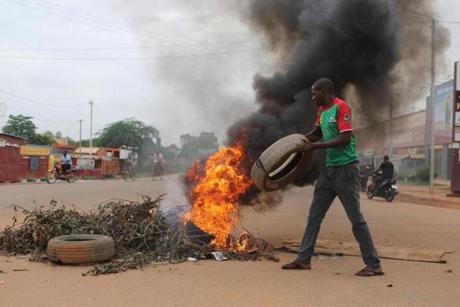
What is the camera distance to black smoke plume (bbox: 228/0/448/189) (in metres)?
7.53

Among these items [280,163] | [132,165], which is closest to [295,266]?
[280,163]

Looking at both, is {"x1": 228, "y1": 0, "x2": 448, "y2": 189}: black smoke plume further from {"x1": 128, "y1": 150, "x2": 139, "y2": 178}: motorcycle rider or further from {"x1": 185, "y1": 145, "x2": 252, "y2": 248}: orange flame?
{"x1": 128, "y1": 150, "x2": 139, "y2": 178}: motorcycle rider

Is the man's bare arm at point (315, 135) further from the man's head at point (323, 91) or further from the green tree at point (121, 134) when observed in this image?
the green tree at point (121, 134)

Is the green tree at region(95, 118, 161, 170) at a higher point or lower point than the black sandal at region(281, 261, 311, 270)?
higher

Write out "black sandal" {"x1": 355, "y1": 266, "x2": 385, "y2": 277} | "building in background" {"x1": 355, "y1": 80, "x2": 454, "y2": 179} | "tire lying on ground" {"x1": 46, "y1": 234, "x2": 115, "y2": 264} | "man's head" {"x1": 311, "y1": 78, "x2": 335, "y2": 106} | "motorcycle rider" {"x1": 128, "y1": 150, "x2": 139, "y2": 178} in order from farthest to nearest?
"building in background" {"x1": 355, "y1": 80, "x2": 454, "y2": 179}, "motorcycle rider" {"x1": 128, "y1": 150, "x2": 139, "y2": 178}, "man's head" {"x1": 311, "y1": 78, "x2": 335, "y2": 106}, "tire lying on ground" {"x1": 46, "y1": 234, "x2": 115, "y2": 264}, "black sandal" {"x1": 355, "y1": 266, "x2": 385, "y2": 277}

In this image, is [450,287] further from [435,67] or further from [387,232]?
[435,67]

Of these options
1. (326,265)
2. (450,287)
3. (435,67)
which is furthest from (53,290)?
(435,67)

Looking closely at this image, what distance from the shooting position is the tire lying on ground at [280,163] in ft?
19.6

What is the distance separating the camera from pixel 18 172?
27.4 meters

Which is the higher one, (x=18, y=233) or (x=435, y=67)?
(x=435, y=67)

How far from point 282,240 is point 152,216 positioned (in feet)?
6.73

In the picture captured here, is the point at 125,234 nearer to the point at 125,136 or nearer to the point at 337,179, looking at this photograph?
the point at 337,179

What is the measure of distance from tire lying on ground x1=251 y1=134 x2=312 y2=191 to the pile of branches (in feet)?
3.05

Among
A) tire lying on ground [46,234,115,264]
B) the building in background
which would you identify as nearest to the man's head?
tire lying on ground [46,234,115,264]
